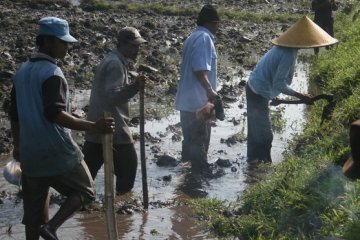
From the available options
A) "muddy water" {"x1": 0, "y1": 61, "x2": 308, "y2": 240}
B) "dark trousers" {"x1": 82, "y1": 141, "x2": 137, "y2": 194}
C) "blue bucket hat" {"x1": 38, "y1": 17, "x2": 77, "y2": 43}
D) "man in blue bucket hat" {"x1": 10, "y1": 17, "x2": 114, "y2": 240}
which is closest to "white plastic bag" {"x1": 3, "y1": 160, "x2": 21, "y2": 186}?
"man in blue bucket hat" {"x1": 10, "y1": 17, "x2": 114, "y2": 240}

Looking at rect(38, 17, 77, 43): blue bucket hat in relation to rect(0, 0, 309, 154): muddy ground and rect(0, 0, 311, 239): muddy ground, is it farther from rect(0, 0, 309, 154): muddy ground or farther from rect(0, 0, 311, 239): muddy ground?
rect(0, 0, 309, 154): muddy ground

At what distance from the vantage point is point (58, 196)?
25.1 feet

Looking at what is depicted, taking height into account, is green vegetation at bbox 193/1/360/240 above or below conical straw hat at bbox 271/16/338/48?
below

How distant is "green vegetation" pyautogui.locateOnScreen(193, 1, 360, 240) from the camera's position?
5764 mm

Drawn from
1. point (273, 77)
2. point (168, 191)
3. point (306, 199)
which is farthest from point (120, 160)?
point (273, 77)

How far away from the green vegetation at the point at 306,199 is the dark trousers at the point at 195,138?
70cm

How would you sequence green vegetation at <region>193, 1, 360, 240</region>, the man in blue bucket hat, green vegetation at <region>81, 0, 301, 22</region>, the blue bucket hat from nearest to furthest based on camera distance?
the man in blue bucket hat, the blue bucket hat, green vegetation at <region>193, 1, 360, 240</region>, green vegetation at <region>81, 0, 301, 22</region>

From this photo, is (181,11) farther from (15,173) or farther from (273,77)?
(15,173)

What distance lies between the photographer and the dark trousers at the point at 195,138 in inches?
334

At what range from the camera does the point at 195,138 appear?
8.57 m

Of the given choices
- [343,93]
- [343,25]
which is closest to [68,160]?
[343,93]

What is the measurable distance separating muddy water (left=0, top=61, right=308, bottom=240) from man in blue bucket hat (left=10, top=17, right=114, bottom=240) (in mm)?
1041

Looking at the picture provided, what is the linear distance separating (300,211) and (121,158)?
179 cm

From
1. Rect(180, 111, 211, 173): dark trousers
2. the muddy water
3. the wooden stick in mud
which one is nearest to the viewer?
the wooden stick in mud
